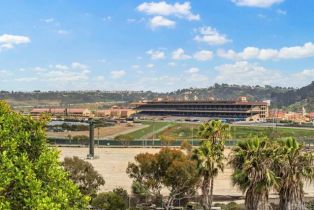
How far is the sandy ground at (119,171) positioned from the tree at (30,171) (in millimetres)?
24443

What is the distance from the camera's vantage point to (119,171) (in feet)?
224

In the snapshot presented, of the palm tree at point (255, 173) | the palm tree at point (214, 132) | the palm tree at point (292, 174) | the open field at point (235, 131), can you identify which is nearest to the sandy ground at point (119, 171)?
the palm tree at point (214, 132)

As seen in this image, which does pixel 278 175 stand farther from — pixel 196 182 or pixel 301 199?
pixel 196 182

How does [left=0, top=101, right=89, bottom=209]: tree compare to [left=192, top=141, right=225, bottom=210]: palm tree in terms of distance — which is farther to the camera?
[left=192, top=141, right=225, bottom=210]: palm tree

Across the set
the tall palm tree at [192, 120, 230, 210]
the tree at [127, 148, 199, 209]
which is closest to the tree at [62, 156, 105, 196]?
the tree at [127, 148, 199, 209]

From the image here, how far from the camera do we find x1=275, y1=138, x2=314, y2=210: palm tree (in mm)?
22125

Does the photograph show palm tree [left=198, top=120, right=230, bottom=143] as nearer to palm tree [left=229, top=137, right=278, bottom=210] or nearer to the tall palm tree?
the tall palm tree

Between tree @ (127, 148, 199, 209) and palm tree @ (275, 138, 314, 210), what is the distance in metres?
11.7

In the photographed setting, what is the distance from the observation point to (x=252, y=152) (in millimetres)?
22328

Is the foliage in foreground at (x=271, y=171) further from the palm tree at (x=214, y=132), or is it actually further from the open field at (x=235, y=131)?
the open field at (x=235, y=131)

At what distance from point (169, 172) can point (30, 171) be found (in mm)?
22156

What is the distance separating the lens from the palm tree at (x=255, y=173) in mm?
21547

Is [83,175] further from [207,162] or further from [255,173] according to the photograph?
[255,173]

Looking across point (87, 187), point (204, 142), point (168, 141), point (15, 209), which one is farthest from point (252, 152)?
point (168, 141)
